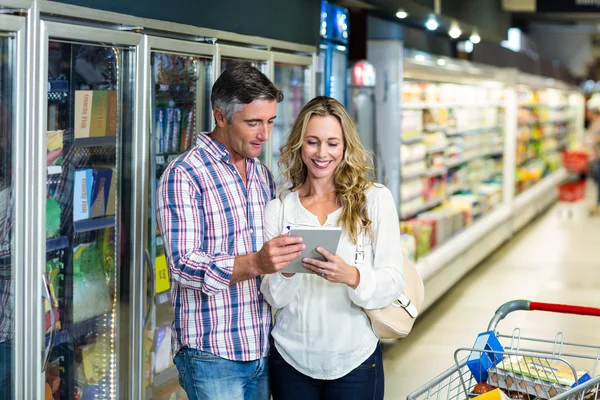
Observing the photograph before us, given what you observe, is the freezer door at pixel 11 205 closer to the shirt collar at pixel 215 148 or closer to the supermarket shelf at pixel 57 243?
the supermarket shelf at pixel 57 243

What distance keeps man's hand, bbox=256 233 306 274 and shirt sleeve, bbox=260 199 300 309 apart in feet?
0.72

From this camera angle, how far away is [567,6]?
10102mm

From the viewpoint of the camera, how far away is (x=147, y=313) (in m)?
3.96

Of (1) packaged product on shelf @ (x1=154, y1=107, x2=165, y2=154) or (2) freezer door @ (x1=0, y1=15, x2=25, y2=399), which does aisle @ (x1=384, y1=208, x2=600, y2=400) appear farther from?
(2) freezer door @ (x1=0, y1=15, x2=25, y2=399)

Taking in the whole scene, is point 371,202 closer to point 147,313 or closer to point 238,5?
point 147,313

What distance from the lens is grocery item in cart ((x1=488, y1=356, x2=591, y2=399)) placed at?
2.59 meters

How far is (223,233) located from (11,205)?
2.70 feet

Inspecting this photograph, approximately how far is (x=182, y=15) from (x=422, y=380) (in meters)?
A: 3.09

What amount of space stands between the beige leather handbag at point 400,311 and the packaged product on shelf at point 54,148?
4.37ft

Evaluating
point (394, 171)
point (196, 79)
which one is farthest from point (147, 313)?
point (394, 171)

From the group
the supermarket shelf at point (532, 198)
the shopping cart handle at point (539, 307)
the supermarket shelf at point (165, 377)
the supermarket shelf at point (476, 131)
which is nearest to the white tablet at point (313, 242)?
the shopping cart handle at point (539, 307)

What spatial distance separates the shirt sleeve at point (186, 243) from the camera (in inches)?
105

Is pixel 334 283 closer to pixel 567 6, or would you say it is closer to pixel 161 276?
pixel 161 276

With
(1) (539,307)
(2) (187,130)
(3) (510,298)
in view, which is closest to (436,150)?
(3) (510,298)
